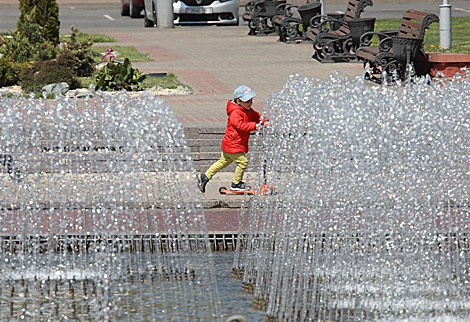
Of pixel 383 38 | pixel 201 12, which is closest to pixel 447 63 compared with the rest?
pixel 383 38

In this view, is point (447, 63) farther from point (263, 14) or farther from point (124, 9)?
point (124, 9)

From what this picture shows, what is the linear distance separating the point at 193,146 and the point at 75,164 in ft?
4.78

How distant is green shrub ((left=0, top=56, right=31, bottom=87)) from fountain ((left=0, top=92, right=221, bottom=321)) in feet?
17.6

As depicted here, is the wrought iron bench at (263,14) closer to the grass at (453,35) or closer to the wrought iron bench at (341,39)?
the grass at (453,35)

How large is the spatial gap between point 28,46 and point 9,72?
4.98 ft

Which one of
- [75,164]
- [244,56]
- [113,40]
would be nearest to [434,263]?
[75,164]

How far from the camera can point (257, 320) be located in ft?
14.3

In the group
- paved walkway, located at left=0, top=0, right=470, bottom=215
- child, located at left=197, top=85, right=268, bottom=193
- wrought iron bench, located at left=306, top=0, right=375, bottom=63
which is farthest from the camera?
wrought iron bench, located at left=306, top=0, right=375, bottom=63

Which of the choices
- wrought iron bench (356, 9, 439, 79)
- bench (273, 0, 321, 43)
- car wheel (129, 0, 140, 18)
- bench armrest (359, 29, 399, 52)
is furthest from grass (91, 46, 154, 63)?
car wheel (129, 0, 140, 18)

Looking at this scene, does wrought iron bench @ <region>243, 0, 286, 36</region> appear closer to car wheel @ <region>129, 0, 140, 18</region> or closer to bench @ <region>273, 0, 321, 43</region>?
bench @ <region>273, 0, 321, 43</region>

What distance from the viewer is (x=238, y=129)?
6.59 m

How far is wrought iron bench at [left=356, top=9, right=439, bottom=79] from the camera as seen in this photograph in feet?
34.1

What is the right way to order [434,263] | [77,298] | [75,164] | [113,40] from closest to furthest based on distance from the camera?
[77,298]
[434,263]
[75,164]
[113,40]

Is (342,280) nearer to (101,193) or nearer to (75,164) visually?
(101,193)
